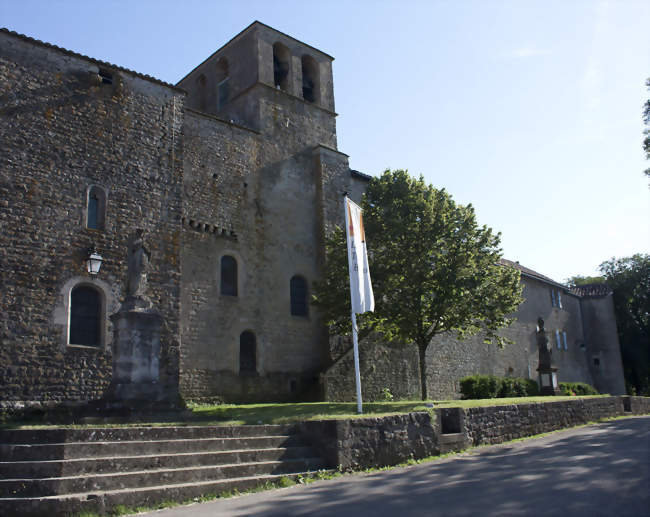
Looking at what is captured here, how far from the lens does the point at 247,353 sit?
21984 mm

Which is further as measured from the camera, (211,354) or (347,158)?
(347,158)

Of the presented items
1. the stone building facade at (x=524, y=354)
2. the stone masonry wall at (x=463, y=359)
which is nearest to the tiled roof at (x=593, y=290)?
the stone building facade at (x=524, y=354)

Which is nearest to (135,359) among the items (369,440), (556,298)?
(369,440)

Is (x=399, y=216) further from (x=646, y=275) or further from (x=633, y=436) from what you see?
(x=646, y=275)

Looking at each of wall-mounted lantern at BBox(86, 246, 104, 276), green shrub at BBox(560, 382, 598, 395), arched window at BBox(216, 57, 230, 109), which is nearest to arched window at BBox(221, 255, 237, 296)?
wall-mounted lantern at BBox(86, 246, 104, 276)

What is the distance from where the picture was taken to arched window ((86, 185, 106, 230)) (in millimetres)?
17188

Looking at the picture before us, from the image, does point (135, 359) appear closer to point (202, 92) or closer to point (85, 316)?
point (85, 316)

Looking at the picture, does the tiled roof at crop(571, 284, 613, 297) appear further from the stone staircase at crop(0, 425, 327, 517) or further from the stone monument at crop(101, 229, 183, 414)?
Answer: the stone staircase at crop(0, 425, 327, 517)

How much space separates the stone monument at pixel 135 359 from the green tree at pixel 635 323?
4660 centimetres

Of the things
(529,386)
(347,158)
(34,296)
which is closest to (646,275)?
(529,386)

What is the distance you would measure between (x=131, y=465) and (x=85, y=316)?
9583 millimetres

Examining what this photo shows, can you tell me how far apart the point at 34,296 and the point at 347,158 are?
15.5 m

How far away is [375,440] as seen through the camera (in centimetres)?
1039

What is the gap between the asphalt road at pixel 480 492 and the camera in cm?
658
